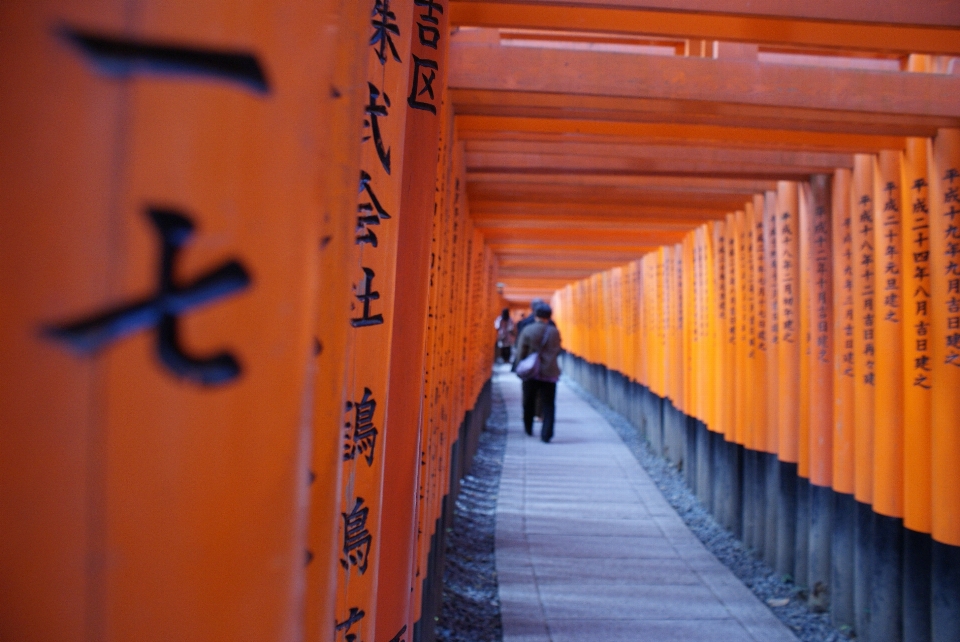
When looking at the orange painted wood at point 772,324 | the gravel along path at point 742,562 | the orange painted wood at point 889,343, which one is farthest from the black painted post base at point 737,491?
the orange painted wood at point 889,343

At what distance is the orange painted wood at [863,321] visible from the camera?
3965 millimetres

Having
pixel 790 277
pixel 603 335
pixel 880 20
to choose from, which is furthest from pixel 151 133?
pixel 603 335

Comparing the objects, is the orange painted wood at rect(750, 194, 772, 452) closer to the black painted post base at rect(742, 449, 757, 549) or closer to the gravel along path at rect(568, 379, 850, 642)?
the black painted post base at rect(742, 449, 757, 549)

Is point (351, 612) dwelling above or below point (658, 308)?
below

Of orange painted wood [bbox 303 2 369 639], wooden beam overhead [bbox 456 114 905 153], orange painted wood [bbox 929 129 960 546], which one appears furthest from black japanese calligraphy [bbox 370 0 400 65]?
orange painted wood [bbox 929 129 960 546]

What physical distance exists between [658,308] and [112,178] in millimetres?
9769

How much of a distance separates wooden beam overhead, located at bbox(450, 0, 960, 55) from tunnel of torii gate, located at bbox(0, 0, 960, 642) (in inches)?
0.6

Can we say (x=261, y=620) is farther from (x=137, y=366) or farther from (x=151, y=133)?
(x=151, y=133)

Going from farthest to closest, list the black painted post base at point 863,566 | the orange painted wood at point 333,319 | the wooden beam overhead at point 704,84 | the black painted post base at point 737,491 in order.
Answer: the black painted post base at point 737,491, the black painted post base at point 863,566, the wooden beam overhead at point 704,84, the orange painted wood at point 333,319

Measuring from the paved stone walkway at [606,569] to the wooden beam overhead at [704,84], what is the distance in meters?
3.15

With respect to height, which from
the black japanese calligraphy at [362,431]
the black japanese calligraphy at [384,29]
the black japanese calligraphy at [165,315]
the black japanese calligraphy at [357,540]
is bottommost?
the black japanese calligraphy at [357,540]

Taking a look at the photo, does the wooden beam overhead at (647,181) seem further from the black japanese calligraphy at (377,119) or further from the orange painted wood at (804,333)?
the black japanese calligraphy at (377,119)

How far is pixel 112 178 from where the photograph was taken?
0.55 metres

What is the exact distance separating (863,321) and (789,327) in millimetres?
1001
